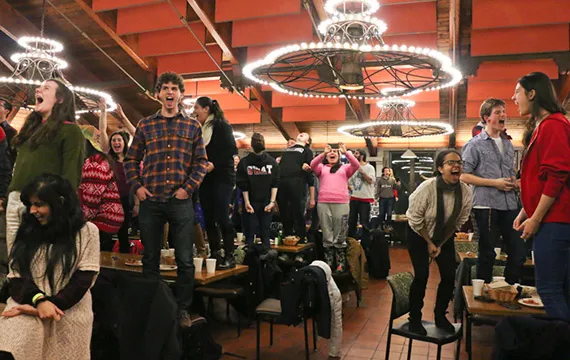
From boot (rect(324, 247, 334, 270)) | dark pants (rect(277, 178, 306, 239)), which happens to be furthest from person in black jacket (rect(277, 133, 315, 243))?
boot (rect(324, 247, 334, 270))

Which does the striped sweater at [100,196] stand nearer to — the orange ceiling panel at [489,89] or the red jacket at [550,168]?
the red jacket at [550,168]

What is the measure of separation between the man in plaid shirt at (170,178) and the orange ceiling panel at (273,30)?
4.82 meters

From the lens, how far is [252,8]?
7387 mm

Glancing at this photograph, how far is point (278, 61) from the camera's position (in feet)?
16.0

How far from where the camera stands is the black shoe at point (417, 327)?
2.85m

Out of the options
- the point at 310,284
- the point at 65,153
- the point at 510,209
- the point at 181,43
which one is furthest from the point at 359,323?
the point at 181,43

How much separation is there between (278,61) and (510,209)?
2619 mm

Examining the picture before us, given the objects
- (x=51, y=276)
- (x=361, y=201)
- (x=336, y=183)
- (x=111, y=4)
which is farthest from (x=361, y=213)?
(x=51, y=276)

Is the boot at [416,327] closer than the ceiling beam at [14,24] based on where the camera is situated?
Yes

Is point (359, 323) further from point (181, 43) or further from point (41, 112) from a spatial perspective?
point (181, 43)

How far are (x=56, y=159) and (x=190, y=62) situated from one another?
24.0 ft

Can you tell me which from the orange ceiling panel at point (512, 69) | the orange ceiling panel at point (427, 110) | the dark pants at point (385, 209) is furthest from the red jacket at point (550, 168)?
the orange ceiling panel at point (427, 110)

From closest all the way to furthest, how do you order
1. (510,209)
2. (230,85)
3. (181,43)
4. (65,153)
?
1. (65,153)
2. (510,209)
3. (181,43)
4. (230,85)

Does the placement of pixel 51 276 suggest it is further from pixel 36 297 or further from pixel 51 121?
pixel 51 121
